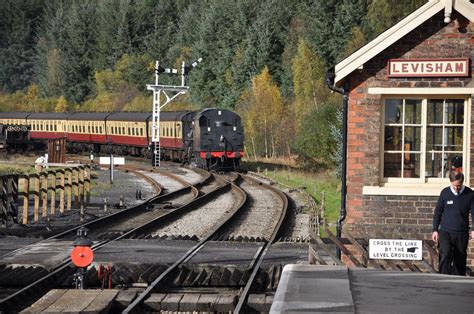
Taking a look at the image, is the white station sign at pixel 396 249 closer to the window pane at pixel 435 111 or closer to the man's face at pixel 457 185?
the man's face at pixel 457 185

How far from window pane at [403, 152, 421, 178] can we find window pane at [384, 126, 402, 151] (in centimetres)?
18

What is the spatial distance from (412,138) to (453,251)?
97.9 inches

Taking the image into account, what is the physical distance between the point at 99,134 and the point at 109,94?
4359 cm

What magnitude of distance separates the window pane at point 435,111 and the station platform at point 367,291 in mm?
2780

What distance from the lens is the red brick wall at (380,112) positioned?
42.5 feet

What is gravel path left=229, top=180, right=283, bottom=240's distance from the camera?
1948 centimetres

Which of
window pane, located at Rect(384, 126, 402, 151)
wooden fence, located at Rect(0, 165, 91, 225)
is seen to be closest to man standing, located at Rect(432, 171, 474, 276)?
window pane, located at Rect(384, 126, 402, 151)


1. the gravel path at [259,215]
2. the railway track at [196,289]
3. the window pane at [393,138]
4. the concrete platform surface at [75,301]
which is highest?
the window pane at [393,138]

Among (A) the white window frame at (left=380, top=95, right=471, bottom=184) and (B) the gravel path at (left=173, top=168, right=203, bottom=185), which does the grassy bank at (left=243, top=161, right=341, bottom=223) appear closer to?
(B) the gravel path at (left=173, top=168, right=203, bottom=185)

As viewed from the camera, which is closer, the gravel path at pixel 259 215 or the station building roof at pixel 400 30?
the station building roof at pixel 400 30

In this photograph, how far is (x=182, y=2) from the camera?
4532 inches

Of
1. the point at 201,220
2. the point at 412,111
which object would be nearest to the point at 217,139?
the point at 201,220

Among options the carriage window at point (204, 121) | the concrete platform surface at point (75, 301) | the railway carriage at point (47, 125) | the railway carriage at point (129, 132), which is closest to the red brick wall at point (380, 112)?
the concrete platform surface at point (75, 301)

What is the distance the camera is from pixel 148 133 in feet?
165
